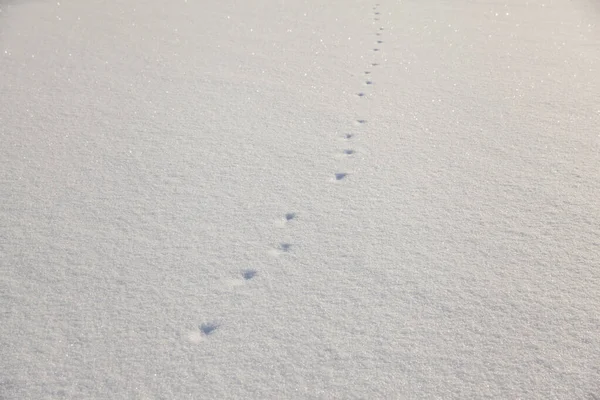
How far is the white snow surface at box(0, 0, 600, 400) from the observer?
1.30 m

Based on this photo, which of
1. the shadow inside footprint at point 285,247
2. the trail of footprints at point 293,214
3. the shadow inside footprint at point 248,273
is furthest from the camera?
the shadow inside footprint at point 285,247

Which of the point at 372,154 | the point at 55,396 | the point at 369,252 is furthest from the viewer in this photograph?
the point at 372,154

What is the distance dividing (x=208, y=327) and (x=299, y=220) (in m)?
0.53

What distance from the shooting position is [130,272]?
1574mm

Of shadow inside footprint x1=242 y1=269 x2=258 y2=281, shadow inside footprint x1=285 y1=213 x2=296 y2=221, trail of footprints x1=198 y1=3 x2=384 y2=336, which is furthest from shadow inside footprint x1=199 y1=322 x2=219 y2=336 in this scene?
shadow inside footprint x1=285 y1=213 x2=296 y2=221

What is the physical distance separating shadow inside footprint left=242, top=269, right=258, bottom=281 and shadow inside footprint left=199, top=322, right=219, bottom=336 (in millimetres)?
192

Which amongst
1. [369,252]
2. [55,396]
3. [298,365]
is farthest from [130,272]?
[369,252]

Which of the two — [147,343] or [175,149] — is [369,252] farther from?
[175,149]

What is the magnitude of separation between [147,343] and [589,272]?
1189mm

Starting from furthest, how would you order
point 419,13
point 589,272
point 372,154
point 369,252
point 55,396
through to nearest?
point 419,13 → point 372,154 → point 369,252 → point 589,272 → point 55,396

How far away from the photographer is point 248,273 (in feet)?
Result: 5.17

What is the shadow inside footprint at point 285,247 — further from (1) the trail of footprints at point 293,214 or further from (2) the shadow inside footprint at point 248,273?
(2) the shadow inside footprint at point 248,273

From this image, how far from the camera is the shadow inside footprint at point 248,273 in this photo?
1.56 m

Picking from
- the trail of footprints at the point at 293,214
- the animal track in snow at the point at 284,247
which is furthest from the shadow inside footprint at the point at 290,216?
the animal track in snow at the point at 284,247
